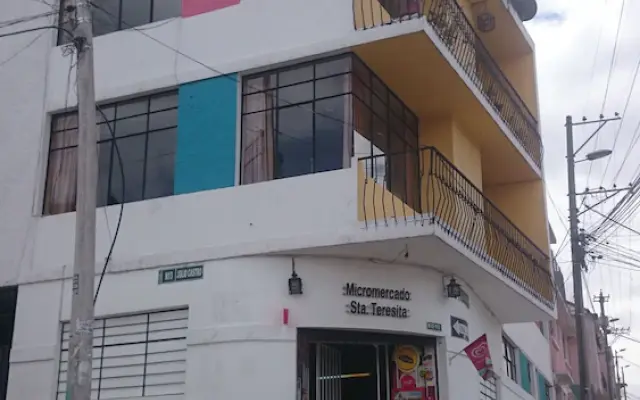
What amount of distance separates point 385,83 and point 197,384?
18.2ft

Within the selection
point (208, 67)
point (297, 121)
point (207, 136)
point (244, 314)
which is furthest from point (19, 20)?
point (244, 314)

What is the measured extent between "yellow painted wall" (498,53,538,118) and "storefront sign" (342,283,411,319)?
8.00 meters

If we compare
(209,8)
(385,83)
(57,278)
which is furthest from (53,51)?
(385,83)

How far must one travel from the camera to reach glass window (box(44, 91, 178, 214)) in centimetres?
1387

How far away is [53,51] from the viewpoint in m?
15.4

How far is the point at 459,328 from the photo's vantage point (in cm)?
1398

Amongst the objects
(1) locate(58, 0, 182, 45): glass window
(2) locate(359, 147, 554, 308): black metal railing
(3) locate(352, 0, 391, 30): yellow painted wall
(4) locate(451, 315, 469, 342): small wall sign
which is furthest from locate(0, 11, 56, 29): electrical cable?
(4) locate(451, 315, 469, 342): small wall sign

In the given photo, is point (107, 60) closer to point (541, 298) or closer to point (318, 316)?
point (318, 316)

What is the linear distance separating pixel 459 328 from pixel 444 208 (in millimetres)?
1946

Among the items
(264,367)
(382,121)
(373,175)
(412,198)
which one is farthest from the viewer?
(412,198)

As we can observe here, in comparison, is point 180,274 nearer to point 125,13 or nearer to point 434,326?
point 434,326

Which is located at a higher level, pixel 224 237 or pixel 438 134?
pixel 438 134

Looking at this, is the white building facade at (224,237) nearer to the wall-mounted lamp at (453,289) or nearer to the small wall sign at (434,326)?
the small wall sign at (434,326)

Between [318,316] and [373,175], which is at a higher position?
[373,175]
